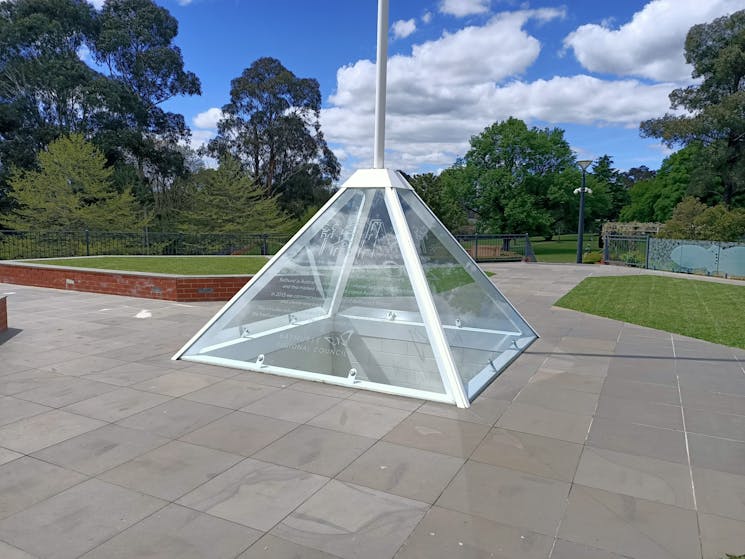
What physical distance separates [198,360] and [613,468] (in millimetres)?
4722

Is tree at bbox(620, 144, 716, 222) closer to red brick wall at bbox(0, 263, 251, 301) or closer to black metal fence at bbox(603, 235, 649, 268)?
black metal fence at bbox(603, 235, 649, 268)

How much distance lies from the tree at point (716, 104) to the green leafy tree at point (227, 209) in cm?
2708

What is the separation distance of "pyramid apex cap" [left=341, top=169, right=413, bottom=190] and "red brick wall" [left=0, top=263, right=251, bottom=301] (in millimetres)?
5373

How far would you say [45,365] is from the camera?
19.6ft

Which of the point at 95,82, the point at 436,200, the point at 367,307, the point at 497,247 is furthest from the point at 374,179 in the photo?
the point at 95,82

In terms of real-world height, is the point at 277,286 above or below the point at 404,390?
above

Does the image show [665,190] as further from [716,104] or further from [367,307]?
[367,307]

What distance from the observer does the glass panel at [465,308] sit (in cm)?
554

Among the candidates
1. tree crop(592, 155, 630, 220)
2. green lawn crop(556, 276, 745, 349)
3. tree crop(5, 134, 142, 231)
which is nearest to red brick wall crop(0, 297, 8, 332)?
green lawn crop(556, 276, 745, 349)

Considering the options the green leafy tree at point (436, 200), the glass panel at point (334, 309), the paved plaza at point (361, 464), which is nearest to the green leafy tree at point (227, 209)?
the green leafy tree at point (436, 200)

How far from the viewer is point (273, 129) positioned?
4006 cm

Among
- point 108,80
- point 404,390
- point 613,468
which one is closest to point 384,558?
point 613,468

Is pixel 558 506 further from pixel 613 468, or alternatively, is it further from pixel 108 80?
pixel 108 80

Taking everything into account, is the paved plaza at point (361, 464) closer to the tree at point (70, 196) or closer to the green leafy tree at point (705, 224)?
the tree at point (70, 196)
